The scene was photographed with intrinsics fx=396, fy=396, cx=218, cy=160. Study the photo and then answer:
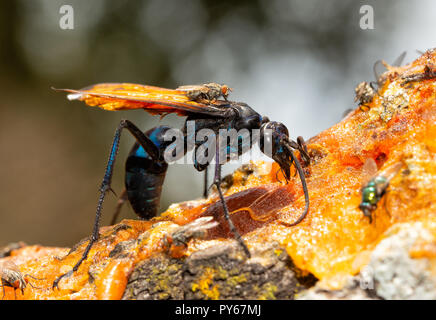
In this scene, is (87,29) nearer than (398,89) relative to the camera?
No

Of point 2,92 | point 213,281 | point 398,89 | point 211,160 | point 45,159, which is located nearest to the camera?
point 213,281

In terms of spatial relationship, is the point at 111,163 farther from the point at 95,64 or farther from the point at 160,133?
the point at 95,64

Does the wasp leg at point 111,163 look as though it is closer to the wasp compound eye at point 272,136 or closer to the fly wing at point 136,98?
the fly wing at point 136,98

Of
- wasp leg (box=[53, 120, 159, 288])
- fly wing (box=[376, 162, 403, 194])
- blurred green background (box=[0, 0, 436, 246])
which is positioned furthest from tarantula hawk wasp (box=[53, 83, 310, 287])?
blurred green background (box=[0, 0, 436, 246])

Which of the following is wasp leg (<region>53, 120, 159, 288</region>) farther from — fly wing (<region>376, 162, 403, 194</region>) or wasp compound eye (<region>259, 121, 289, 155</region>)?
fly wing (<region>376, 162, 403, 194</region>)

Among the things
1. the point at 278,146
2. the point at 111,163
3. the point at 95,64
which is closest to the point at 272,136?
the point at 278,146
